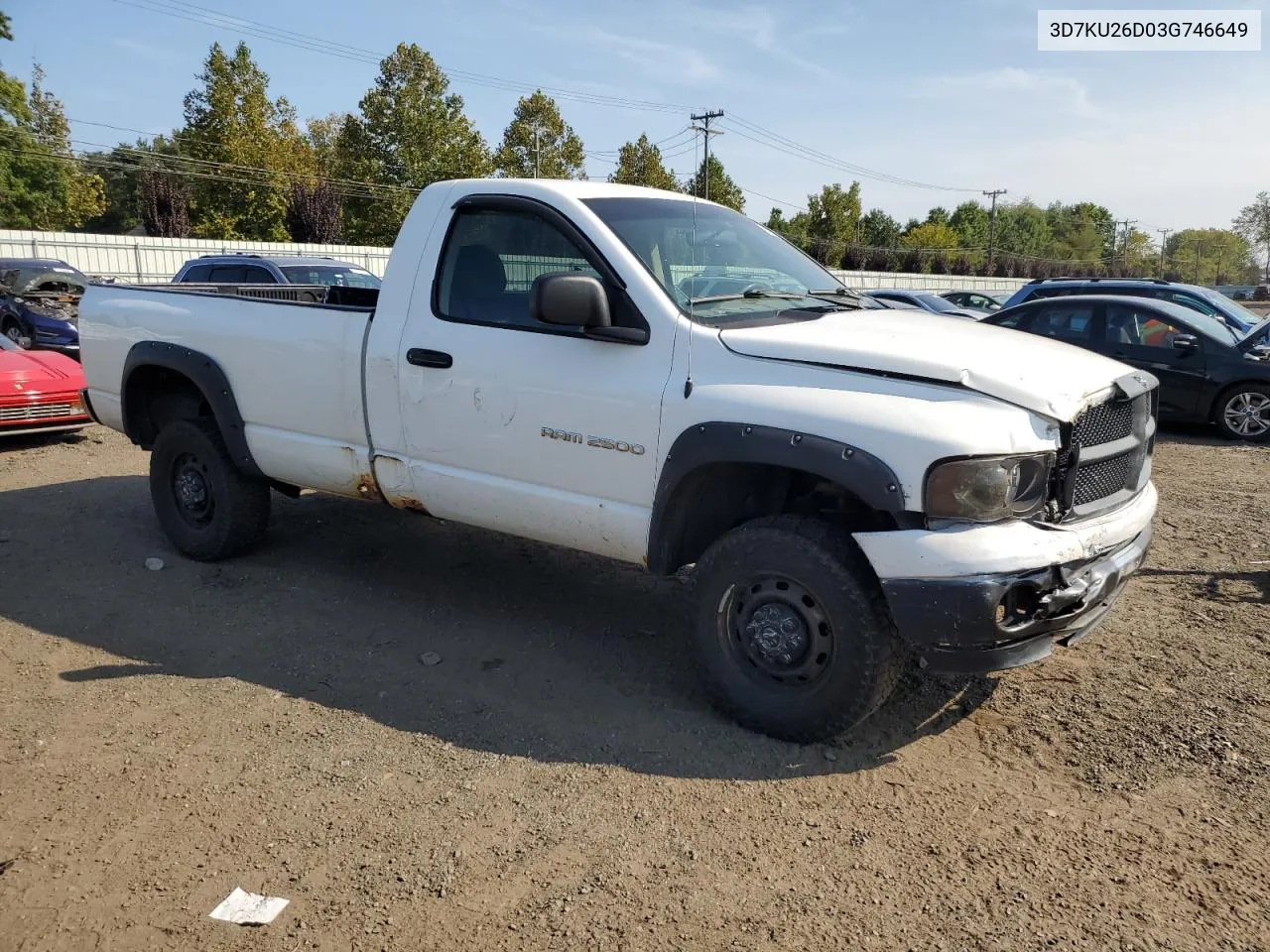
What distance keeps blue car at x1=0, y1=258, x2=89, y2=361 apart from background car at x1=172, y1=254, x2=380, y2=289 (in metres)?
2.39

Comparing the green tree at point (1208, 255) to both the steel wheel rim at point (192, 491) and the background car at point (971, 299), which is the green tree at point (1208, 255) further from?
the steel wheel rim at point (192, 491)

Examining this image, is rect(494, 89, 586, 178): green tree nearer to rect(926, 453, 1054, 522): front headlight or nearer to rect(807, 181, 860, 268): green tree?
rect(807, 181, 860, 268): green tree

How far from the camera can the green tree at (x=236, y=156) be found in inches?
1436

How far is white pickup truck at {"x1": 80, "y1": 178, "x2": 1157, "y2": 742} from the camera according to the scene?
11.0 ft

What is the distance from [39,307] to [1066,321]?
14.9 m

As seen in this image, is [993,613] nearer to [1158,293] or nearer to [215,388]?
[215,388]

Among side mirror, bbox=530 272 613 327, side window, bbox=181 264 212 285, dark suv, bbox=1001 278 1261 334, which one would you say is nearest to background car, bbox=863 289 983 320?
dark suv, bbox=1001 278 1261 334

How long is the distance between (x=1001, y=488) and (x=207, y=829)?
2885 mm

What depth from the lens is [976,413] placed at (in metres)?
3.34

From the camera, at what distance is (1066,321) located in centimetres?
1176

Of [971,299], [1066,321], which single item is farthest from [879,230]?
[1066,321]

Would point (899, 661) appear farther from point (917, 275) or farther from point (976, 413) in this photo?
point (917, 275)

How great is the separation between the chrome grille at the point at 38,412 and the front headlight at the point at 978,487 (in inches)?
354

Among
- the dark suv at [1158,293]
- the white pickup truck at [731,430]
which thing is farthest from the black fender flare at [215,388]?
the dark suv at [1158,293]
